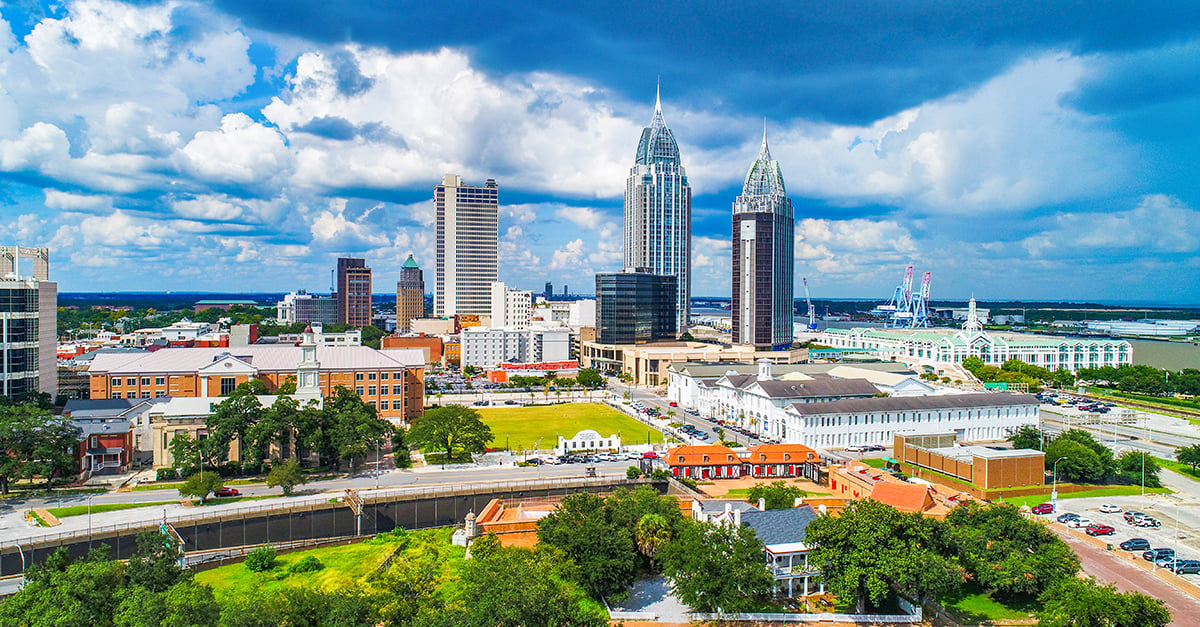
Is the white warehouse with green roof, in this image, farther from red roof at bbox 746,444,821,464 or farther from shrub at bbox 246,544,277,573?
shrub at bbox 246,544,277,573

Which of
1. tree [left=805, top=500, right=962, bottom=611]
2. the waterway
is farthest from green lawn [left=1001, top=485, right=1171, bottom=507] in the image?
the waterway

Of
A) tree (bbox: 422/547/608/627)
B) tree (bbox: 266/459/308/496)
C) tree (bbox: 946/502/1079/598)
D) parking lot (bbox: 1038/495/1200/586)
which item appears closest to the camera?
tree (bbox: 422/547/608/627)

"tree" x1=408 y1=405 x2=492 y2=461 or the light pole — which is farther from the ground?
"tree" x1=408 y1=405 x2=492 y2=461

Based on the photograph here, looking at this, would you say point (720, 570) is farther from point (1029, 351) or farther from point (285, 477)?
point (1029, 351)

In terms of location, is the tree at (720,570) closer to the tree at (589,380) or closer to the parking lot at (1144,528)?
the parking lot at (1144,528)

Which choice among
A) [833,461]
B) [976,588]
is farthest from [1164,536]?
[833,461]

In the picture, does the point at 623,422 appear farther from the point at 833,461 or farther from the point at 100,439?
the point at 100,439

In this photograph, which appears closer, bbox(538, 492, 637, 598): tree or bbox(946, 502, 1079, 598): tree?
bbox(946, 502, 1079, 598): tree

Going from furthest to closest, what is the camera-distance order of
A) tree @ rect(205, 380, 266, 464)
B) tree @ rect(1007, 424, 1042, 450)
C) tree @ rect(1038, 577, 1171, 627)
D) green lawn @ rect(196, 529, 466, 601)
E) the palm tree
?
tree @ rect(1007, 424, 1042, 450) < tree @ rect(205, 380, 266, 464) < the palm tree < green lawn @ rect(196, 529, 466, 601) < tree @ rect(1038, 577, 1171, 627)
